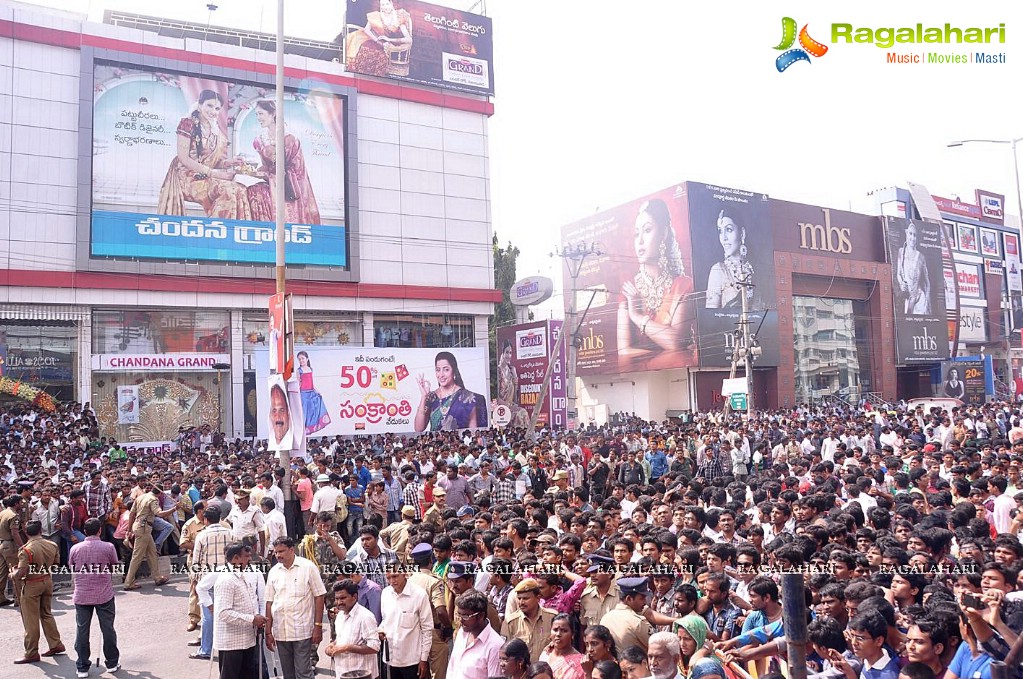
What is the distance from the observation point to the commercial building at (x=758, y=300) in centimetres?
4431

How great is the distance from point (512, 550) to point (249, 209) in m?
27.1

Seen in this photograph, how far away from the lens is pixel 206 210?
1190 inches

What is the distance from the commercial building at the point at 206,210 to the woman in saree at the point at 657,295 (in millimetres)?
12870

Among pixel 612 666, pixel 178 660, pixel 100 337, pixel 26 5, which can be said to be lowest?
pixel 178 660

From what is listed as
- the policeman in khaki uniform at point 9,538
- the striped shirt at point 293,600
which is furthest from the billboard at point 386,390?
the striped shirt at point 293,600

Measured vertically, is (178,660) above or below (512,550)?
below

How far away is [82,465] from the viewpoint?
59.9 ft

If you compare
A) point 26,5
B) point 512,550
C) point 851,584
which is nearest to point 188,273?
point 26,5

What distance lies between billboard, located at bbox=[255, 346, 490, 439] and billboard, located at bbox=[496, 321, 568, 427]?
4.25 metres

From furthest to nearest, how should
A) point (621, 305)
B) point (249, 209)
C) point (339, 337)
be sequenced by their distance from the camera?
point (621, 305) → point (339, 337) → point (249, 209)

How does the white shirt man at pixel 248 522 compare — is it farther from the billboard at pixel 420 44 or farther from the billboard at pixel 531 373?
the billboard at pixel 420 44

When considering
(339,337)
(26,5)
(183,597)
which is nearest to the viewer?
(183,597)

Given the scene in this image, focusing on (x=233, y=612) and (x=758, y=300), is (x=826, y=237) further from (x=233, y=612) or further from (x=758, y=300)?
(x=233, y=612)

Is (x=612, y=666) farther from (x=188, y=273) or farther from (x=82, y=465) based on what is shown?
(x=188, y=273)
